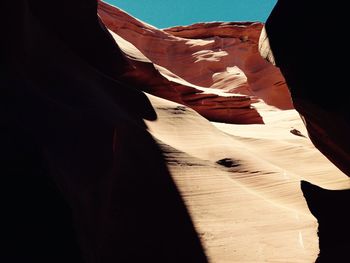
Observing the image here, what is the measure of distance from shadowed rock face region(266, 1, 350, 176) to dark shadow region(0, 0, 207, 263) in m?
1.81

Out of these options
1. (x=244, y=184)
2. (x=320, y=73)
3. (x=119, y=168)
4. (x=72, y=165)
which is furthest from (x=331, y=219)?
Answer: (x=72, y=165)

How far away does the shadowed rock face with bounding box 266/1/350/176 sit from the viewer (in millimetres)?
3375

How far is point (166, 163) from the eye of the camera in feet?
18.7

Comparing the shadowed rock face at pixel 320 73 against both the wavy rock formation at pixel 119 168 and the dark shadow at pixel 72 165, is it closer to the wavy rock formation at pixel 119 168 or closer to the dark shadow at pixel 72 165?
the wavy rock formation at pixel 119 168

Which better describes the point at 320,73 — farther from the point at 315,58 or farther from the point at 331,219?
the point at 331,219

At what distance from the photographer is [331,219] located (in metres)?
5.01

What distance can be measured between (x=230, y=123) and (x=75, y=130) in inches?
315

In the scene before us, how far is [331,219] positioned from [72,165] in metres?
A: 3.17

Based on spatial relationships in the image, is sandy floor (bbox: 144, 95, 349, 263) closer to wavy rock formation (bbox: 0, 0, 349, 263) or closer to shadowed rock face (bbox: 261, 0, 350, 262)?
wavy rock formation (bbox: 0, 0, 349, 263)

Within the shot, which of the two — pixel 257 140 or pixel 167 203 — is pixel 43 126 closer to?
pixel 167 203

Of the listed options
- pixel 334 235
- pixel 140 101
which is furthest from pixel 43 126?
pixel 140 101

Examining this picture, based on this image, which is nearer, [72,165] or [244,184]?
[72,165]

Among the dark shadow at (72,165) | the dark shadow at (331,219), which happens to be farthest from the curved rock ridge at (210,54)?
the dark shadow at (331,219)

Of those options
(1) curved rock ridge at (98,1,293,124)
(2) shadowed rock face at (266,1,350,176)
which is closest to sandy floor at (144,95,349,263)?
(2) shadowed rock face at (266,1,350,176)
